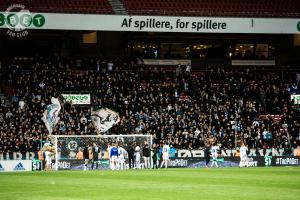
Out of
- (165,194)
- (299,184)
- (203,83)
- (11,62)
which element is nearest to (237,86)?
(203,83)

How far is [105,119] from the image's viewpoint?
4634 centimetres

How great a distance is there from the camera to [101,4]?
4978 cm

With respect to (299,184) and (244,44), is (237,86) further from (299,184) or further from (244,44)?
(299,184)

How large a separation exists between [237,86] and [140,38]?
355 inches

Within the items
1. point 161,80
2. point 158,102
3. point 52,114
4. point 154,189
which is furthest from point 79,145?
point 154,189

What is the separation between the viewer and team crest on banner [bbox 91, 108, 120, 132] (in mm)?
46156

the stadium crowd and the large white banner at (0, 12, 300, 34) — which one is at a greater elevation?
the large white banner at (0, 12, 300, 34)

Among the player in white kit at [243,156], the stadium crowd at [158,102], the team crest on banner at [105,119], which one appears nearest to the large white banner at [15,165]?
the stadium crowd at [158,102]

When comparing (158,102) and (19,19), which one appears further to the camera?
(158,102)

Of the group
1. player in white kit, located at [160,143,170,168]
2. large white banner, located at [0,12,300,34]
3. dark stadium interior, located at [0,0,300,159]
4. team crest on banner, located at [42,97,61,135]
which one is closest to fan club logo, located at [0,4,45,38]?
large white banner, located at [0,12,300,34]

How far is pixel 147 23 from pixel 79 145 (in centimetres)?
955

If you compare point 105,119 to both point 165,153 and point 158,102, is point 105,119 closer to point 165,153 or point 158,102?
point 158,102

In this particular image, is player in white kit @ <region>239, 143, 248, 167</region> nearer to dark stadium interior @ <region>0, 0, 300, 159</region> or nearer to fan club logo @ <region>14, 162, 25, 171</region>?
dark stadium interior @ <region>0, 0, 300, 159</region>

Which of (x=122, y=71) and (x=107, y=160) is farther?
(x=122, y=71)
